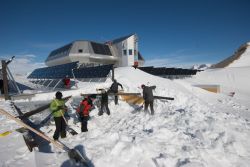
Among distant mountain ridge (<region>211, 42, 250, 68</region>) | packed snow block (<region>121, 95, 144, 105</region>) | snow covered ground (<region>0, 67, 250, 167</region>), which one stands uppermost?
distant mountain ridge (<region>211, 42, 250, 68</region>)

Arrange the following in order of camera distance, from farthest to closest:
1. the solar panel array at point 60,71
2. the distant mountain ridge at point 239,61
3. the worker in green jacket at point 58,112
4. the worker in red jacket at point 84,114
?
1. the distant mountain ridge at point 239,61
2. the solar panel array at point 60,71
3. the worker in red jacket at point 84,114
4. the worker in green jacket at point 58,112

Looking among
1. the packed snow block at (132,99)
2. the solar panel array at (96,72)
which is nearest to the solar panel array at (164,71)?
the solar panel array at (96,72)

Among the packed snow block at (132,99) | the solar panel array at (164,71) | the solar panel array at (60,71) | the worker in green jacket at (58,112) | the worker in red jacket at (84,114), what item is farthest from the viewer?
the solar panel array at (164,71)

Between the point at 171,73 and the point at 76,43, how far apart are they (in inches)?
654

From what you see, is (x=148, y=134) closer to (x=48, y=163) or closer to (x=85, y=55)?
(x=48, y=163)

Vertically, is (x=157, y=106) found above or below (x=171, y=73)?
below

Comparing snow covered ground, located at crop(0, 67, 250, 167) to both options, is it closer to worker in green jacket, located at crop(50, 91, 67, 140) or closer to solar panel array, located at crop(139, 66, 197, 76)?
worker in green jacket, located at crop(50, 91, 67, 140)

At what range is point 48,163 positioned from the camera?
4.66m

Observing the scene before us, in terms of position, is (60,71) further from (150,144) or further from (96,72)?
(150,144)

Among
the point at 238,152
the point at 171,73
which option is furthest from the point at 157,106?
the point at 171,73

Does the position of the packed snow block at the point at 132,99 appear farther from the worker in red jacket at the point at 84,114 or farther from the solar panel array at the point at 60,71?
the solar panel array at the point at 60,71

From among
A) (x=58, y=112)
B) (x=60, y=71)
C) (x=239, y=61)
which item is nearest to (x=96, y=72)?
(x=60, y=71)

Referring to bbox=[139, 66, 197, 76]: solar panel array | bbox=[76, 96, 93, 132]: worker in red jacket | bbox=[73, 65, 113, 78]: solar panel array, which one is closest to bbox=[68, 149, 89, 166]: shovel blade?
bbox=[76, 96, 93, 132]: worker in red jacket

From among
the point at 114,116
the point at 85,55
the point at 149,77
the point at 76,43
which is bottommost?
the point at 114,116
